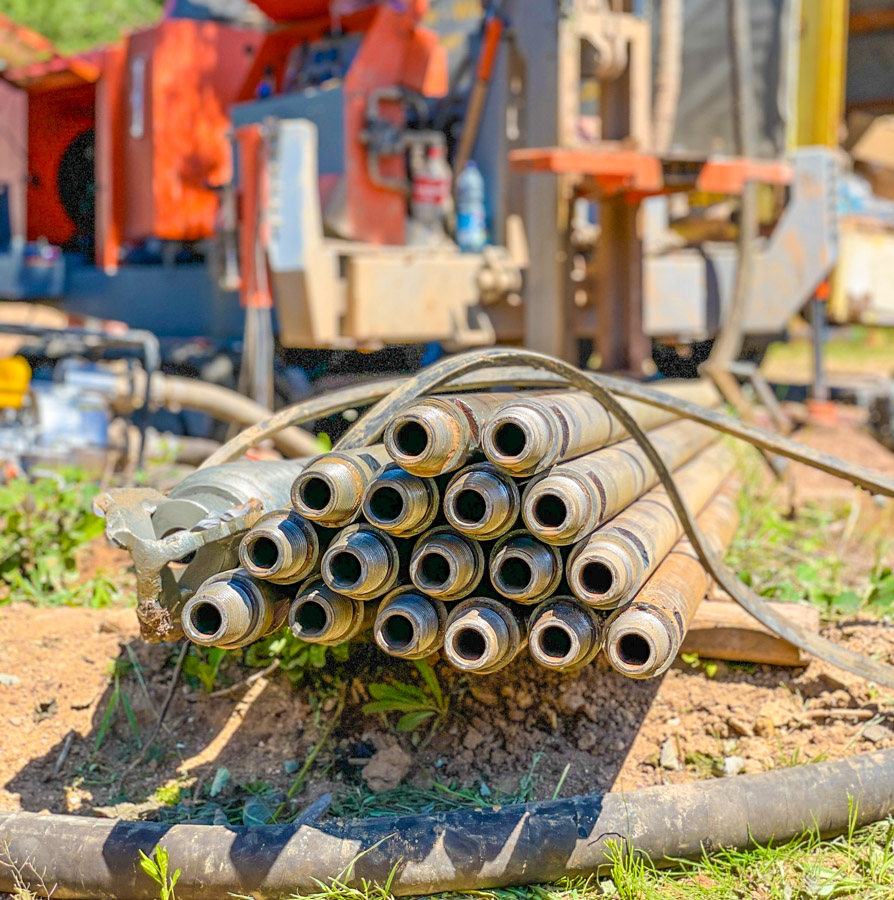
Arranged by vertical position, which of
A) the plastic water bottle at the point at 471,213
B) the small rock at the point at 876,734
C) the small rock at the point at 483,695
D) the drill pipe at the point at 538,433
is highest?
the plastic water bottle at the point at 471,213

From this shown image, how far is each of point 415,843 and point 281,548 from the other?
0.63 metres

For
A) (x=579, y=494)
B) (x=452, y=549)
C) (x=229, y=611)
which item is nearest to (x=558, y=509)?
(x=579, y=494)

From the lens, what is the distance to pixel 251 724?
2.78 meters

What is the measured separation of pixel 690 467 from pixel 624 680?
1.15 metres

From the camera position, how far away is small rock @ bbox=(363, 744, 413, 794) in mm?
2564

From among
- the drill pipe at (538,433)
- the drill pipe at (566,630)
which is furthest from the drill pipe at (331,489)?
the drill pipe at (566,630)

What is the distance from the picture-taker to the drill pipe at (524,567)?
199cm

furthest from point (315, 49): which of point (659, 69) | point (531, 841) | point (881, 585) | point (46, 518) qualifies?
point (531, 841)

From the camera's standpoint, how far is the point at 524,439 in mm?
2000

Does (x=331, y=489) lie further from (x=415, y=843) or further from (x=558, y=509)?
(x=415, y=843)

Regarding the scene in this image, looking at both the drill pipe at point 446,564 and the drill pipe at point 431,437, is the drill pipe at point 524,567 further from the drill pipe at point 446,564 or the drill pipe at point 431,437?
the drill pipe at point 431,437

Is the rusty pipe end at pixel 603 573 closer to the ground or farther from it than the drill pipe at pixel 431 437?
closer to the ground

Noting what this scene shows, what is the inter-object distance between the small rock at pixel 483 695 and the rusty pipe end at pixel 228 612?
0.76 metres

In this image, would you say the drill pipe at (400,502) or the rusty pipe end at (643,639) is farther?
the drill pipe at (400,502)
